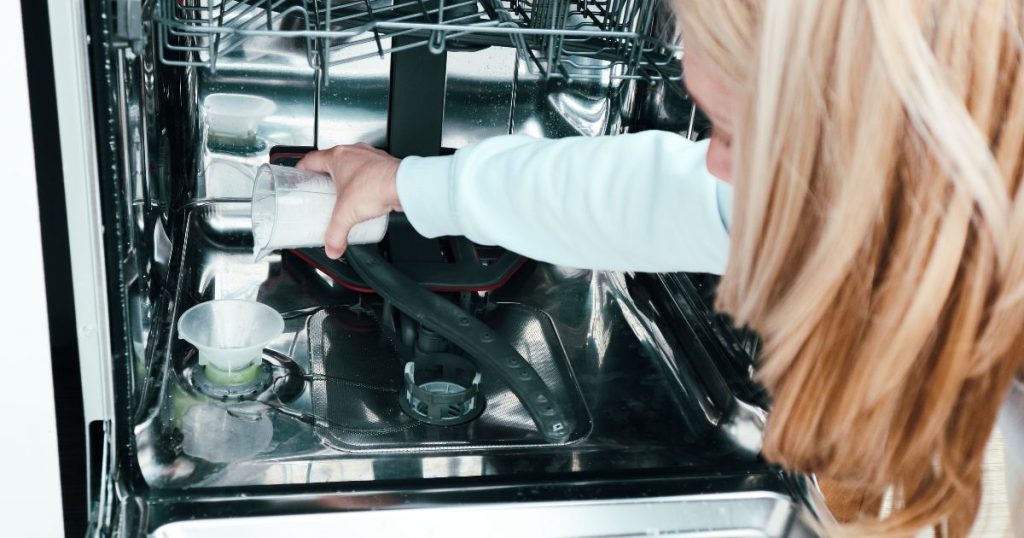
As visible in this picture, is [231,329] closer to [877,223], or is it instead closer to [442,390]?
[442,390]

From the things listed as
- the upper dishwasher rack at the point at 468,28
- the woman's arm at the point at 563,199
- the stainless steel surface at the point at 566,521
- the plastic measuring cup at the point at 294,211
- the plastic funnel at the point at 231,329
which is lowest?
the stainless steel surface at the point at 566,521

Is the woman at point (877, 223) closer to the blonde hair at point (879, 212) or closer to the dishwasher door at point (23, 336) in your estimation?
the blonde hair at point (879, 212)

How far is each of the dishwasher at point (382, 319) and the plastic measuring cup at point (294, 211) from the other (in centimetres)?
5

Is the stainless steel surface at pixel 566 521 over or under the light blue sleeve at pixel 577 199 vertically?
under

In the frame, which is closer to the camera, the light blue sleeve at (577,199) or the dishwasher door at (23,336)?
the dishwasher door at (23,336)

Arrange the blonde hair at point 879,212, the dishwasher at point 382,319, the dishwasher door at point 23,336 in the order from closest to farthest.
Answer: the blonde hair at point 879,212 < the dishwasher door at point 23,336 < the dishwasher at point 382,319

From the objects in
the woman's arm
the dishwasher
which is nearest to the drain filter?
the dishwasher

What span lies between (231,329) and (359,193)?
19 cm

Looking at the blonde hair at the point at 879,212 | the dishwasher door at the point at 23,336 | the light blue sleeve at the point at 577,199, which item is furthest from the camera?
the light blue sleeve at the point at 577,199

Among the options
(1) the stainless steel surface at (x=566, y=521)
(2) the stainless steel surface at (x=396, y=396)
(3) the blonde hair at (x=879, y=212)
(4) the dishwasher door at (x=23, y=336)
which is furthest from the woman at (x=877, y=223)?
(4) the dishwasher door at (x=23, y=336)

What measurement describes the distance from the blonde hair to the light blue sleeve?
22cm

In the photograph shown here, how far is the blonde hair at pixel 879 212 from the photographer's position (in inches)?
Answer: 17.5

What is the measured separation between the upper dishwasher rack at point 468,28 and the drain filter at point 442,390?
0.91 ft

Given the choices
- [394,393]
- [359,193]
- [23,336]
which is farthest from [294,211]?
[23,336]
